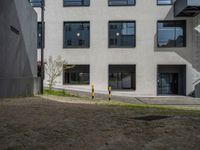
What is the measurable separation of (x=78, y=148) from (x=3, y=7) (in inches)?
391

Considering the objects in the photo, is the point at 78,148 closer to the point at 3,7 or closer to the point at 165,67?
the point at 3,7

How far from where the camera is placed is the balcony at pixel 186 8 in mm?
26703

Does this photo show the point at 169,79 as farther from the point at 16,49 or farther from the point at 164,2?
the point at 16,49

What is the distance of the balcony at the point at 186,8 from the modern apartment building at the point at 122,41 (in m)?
0.27

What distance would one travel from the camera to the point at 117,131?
646 cm

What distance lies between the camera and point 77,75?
105 feet

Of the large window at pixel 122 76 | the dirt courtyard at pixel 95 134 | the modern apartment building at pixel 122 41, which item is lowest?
the dirt courtyard at pixel 95 134

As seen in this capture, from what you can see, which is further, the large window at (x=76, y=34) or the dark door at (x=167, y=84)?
the dark door at (x=167, y=84)

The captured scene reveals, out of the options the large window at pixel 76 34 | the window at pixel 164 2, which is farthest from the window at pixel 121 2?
the large window at pixel 76 34

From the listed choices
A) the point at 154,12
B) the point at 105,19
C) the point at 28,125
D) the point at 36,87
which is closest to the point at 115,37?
the point at 105,19

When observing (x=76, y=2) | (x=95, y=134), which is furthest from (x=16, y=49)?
(x=76, y=2)

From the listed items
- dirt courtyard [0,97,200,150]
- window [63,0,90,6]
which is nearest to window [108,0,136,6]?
window [63,0,90,6]

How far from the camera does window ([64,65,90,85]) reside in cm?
3173

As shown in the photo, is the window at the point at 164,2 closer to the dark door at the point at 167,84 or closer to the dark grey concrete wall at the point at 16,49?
the dark door at the point at 167,84
